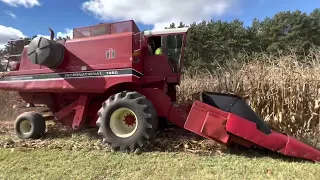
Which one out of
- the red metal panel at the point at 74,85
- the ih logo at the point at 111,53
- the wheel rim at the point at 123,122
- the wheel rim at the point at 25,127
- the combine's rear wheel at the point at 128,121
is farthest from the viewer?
the wheel rim at the point at 25,127

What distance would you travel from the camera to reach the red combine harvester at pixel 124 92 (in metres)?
4.33

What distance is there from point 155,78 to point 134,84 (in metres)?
0.42

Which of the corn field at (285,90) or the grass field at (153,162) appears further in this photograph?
the corn field at (285,90)

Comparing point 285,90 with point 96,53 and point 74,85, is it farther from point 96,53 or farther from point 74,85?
point 74,85

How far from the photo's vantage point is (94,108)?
5891 millimetres

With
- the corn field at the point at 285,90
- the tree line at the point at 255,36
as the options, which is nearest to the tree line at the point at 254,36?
the tree line at the point at 255,36

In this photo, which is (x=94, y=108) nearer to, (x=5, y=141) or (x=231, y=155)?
(x=5, y=141)

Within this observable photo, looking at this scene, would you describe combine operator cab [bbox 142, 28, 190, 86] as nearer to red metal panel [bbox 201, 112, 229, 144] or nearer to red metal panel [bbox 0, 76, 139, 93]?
red metal panel [bbox 0, 76, 139, 93]

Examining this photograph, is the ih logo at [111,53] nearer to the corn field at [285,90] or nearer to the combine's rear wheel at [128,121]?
the combine's rear wheel at [128,121]

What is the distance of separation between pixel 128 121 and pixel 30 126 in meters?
2.63

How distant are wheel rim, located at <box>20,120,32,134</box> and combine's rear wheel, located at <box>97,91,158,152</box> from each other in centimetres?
225

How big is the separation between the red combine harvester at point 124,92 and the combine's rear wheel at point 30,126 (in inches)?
0.8

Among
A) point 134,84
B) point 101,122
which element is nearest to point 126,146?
point 101,122

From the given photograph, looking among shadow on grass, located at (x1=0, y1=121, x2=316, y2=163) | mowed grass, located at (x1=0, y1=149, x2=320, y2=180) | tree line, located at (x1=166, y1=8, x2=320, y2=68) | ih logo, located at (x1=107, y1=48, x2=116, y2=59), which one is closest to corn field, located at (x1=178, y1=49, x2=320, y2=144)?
shadow on grass, located at (x1=0, y1=121, x2=316, y2=163)
